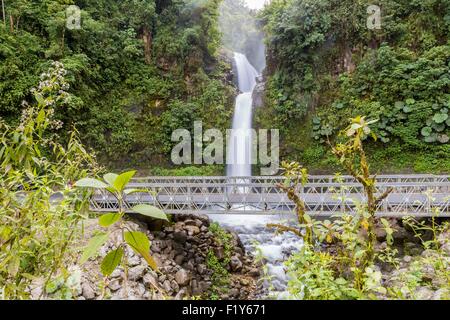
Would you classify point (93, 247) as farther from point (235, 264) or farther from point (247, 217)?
point (247, 217)

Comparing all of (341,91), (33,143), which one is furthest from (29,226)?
(341,91)

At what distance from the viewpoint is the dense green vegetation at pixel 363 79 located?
1236 centimetres

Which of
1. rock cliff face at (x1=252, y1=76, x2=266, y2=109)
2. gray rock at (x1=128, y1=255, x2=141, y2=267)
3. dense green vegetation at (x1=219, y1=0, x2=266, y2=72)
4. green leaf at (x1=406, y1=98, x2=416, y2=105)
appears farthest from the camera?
dense green vegetation at (x1=219, y1=0, x2=266, y2=72)

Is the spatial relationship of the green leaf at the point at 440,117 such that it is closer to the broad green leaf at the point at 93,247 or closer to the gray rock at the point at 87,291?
the gray rock at the point at 87,291

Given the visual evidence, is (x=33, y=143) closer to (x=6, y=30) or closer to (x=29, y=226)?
(x=29, y=226)

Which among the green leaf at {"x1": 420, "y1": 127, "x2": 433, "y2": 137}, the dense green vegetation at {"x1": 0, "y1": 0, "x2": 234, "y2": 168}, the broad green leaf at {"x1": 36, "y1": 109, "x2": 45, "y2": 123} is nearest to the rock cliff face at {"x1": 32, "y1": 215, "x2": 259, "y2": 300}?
the broad green leaf at {"x1": 36, "y1": 109, "x2": 45, "y2": 123}

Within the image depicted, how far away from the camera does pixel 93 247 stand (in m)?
0.95

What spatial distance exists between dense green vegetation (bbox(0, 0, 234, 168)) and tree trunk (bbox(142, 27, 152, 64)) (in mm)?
53

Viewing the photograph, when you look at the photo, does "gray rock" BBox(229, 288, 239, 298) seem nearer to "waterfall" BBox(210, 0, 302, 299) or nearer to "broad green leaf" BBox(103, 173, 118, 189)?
"waterfall" BBox(210, 0, 302, 299)

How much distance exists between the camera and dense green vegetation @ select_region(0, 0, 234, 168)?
1281 cm

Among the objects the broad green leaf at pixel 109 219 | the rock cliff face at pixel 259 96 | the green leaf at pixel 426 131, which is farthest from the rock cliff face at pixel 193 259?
the green leaf at pixel 426 131

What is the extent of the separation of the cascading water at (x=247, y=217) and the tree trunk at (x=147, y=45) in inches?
209

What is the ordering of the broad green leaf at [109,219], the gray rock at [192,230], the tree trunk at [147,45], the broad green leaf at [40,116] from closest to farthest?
the broad green leaf at [109,219] < the broad green leaf at [40,116] < the gray rock at [192,230] < the tree trunk at [147,45]

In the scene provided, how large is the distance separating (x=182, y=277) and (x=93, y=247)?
727cm
